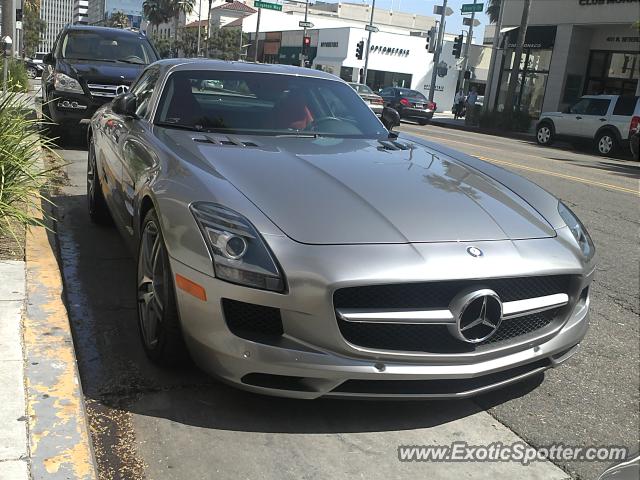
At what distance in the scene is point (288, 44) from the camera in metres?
63.7

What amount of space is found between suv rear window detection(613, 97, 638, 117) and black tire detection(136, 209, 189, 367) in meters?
18.5

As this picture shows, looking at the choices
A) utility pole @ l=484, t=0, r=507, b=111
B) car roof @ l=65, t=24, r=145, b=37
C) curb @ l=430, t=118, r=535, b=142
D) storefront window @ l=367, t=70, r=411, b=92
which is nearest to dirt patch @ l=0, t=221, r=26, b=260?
car roof @ l=65, t=24, r=145, b=37

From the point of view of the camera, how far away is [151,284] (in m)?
3.40

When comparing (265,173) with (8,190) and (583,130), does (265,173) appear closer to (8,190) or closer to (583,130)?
(8,190)

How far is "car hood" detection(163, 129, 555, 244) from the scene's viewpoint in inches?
116

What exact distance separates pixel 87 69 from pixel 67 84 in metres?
0.41

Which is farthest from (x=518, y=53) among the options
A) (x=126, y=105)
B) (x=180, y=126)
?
(x=180, y=126)

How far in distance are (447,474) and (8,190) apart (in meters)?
3.56

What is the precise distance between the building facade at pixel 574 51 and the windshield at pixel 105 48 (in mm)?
20841

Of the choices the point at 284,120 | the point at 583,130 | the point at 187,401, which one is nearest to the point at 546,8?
the point at 583,130

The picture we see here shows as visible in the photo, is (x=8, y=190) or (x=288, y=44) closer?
(x=8, y=190)

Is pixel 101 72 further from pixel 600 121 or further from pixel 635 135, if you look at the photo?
pixel 600 121

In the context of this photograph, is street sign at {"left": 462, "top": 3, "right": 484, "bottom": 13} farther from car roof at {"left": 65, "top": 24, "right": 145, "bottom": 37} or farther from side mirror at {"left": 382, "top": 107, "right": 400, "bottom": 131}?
side mirror at {"left": 382, "top": 107, "right": 400, "bottom": 131}

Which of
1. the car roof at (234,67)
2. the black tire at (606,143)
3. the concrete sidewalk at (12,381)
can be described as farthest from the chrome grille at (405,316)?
the black tire at (606,143)
